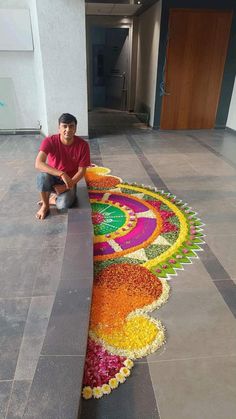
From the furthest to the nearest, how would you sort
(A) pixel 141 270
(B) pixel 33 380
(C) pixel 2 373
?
(A) pixel 141 270
(C) pixel 2 373
(B) pixel 33 380

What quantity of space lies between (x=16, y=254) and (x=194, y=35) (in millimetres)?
6061

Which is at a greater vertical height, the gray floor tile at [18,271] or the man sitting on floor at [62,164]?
the man sitting on floor at [62,164]

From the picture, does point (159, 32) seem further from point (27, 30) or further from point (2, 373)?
point (2, 373)

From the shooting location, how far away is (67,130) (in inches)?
106

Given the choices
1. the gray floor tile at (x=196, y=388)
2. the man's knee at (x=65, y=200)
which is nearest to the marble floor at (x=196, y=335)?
the gray floor tile at (x=196, y=388)

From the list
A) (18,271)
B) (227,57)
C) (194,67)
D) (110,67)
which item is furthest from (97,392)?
(110,67)

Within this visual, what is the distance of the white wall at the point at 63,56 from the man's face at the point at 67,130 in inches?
121

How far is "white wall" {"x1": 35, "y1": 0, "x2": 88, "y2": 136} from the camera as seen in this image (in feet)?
16.4

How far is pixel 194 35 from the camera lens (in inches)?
253

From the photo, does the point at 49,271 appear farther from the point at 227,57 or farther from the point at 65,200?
the point at 227,57

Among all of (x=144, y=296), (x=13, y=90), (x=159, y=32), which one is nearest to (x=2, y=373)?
(x=144, y=296)

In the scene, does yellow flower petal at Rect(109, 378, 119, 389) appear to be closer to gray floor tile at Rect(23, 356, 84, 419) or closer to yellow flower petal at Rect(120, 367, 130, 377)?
yellow flower petal at Rect(120, 367, 130, 377)

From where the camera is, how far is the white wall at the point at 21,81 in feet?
18.8

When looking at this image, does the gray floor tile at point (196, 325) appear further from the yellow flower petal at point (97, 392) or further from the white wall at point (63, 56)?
the white wall at point (63, 56)
